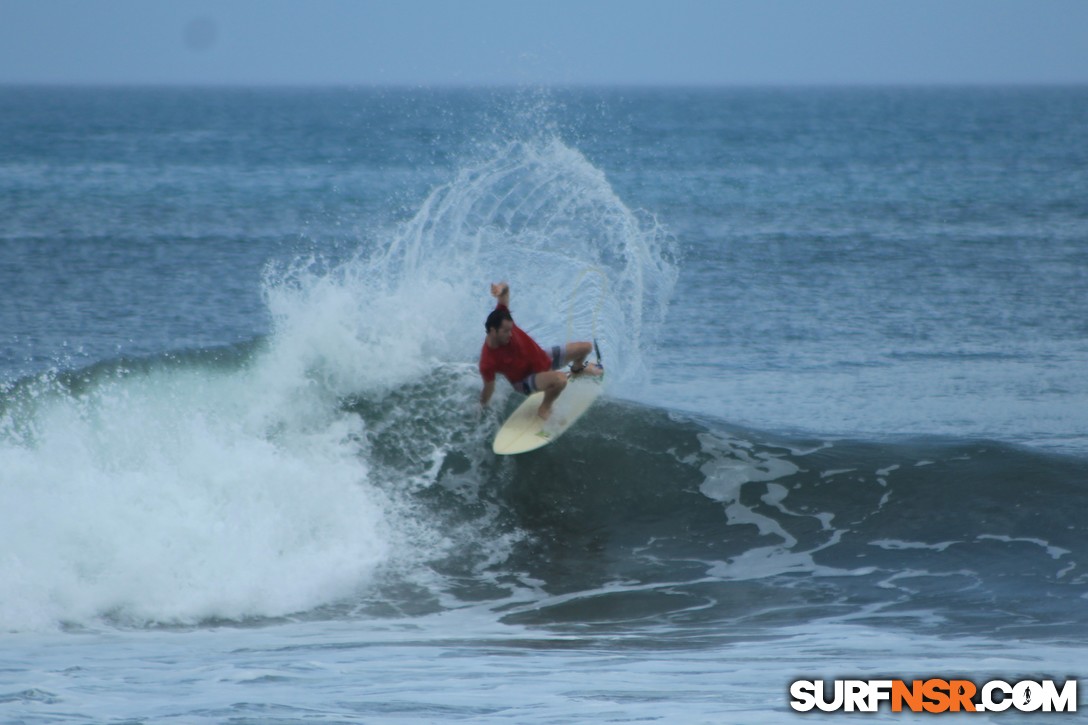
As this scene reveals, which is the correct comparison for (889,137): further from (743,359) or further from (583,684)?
(583,684)

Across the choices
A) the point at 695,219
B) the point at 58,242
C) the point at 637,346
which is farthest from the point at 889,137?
the point at 637,346

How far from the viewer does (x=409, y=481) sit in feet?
41.1

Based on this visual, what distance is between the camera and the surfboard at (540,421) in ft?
40.0

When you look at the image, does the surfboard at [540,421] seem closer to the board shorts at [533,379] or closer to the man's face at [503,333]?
the board shorts at [533,379]

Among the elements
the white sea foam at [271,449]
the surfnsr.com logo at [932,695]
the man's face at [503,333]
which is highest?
the man's face at [503,333]

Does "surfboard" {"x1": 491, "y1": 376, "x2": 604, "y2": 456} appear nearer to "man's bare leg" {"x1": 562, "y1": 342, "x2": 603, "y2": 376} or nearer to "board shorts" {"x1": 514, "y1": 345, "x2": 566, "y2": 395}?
"man's bare leg" {"x1": 562, "y1": 342, "x2": 603, "y2": 376}

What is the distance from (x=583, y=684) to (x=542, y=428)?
4552 millimetres

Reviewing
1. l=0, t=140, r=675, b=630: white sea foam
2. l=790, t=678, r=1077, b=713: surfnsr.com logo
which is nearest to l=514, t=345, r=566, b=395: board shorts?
l=0, t=140, r=675, b=630: white sea foam

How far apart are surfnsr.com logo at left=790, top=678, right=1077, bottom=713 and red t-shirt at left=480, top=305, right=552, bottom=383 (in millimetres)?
4495

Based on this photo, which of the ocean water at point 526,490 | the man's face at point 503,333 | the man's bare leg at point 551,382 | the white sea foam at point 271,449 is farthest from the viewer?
the man's bare leg at point 551,382

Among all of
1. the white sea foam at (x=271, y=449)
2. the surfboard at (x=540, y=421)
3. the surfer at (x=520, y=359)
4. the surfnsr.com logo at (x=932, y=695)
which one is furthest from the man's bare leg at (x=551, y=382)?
the surfnsr.com logo at (x=932, y=695)

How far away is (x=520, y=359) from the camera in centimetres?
1140

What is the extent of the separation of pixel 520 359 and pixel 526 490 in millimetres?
1825

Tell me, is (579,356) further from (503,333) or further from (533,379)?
(503,333)
